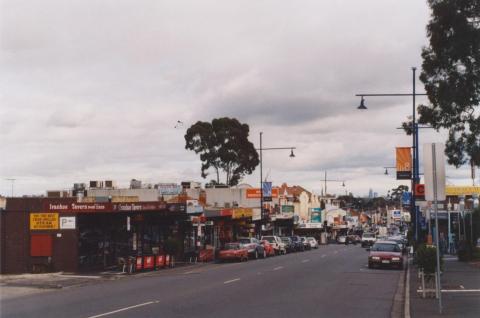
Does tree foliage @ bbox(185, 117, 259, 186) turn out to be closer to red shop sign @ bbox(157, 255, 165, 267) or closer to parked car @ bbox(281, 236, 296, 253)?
parked car @ bbox(281, 236, 296, 253)

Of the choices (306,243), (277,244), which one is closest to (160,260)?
(277,244)

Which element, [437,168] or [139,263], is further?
[139,263]

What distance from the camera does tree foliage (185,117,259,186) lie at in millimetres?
73438

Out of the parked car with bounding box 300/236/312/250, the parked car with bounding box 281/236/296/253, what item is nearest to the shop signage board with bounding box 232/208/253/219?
the parked car with bounding box 281/236/296/253

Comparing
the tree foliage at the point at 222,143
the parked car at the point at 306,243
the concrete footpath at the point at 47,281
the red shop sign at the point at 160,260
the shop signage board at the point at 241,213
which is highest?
the tree foliage at the point at 222,143

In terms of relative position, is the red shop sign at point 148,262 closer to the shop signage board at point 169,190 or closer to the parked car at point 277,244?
the parked car at point 277,244

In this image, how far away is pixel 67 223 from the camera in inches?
1325

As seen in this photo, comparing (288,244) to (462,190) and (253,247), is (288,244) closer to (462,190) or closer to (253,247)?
(253,247)

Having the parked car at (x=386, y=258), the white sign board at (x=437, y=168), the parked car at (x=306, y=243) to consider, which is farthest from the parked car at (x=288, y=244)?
the white sign board at (x=437, y=168)

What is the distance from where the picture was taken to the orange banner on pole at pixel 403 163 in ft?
125

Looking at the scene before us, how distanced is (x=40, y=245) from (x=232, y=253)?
15092 millimetres

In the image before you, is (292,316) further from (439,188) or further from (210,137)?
(210,137)

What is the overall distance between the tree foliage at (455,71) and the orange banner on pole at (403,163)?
12.8 m

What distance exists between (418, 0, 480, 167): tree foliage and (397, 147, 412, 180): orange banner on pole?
42.1 ft
